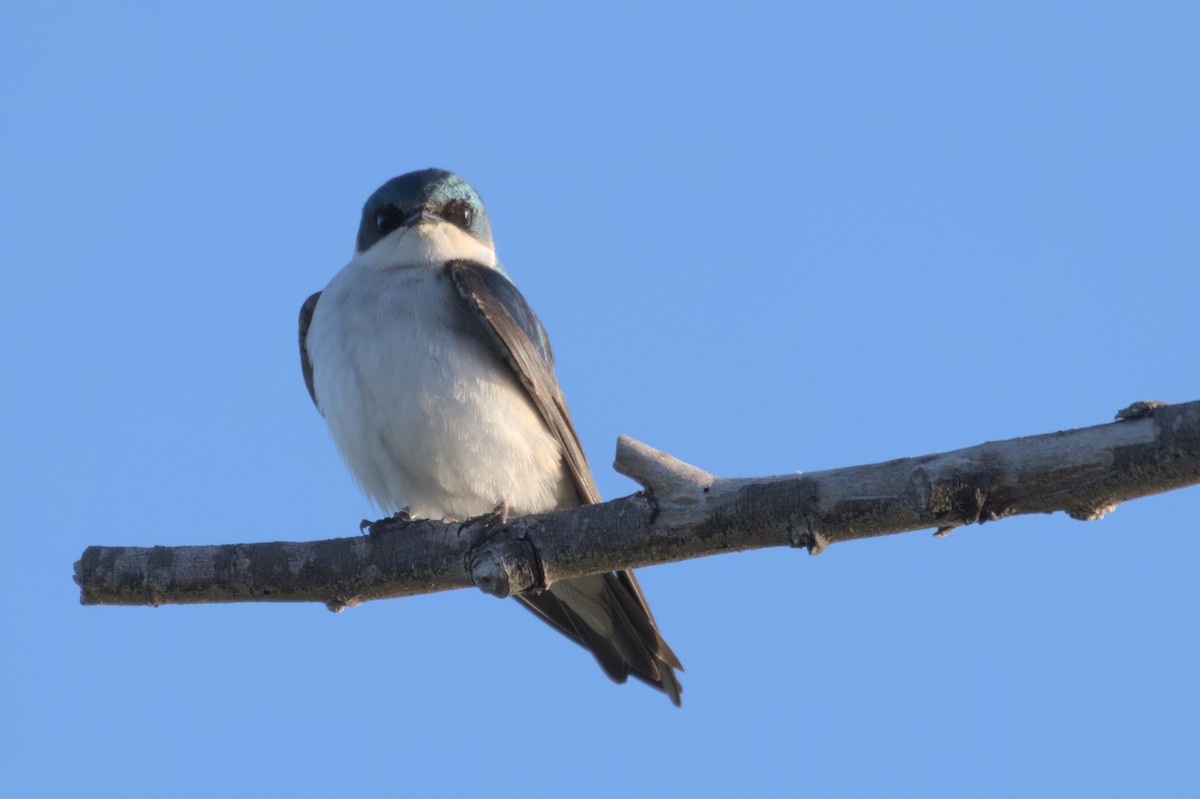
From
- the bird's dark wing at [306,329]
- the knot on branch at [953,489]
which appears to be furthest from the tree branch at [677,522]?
the bird's dark wing at [306,329]

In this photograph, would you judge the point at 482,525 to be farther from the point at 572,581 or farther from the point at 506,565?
the point at 572,581

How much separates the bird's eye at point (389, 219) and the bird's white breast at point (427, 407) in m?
0.77

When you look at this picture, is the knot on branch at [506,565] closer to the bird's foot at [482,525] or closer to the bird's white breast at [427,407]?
the bird's foot at [482,525]

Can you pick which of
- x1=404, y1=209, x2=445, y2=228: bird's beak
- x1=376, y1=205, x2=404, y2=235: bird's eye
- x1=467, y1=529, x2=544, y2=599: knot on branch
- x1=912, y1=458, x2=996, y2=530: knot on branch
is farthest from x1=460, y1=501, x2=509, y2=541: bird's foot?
x1=376, y1=205, x2=404, y2=235: bird's eye

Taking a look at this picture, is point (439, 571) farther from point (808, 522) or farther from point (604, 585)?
point (808, 522)

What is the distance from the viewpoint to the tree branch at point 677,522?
16.5 ft

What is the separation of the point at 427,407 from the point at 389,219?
1.90 metres

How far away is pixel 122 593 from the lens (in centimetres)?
670

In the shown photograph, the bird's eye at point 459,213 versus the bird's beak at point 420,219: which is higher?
the bird's eye at point 459,213

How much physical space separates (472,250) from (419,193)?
1.67ft

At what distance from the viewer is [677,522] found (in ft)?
19.5

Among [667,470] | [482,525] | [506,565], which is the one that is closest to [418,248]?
[482,525]

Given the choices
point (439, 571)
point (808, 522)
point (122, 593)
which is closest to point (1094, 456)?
point (808, 522)

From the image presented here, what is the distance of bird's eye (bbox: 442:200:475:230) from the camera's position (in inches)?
362
